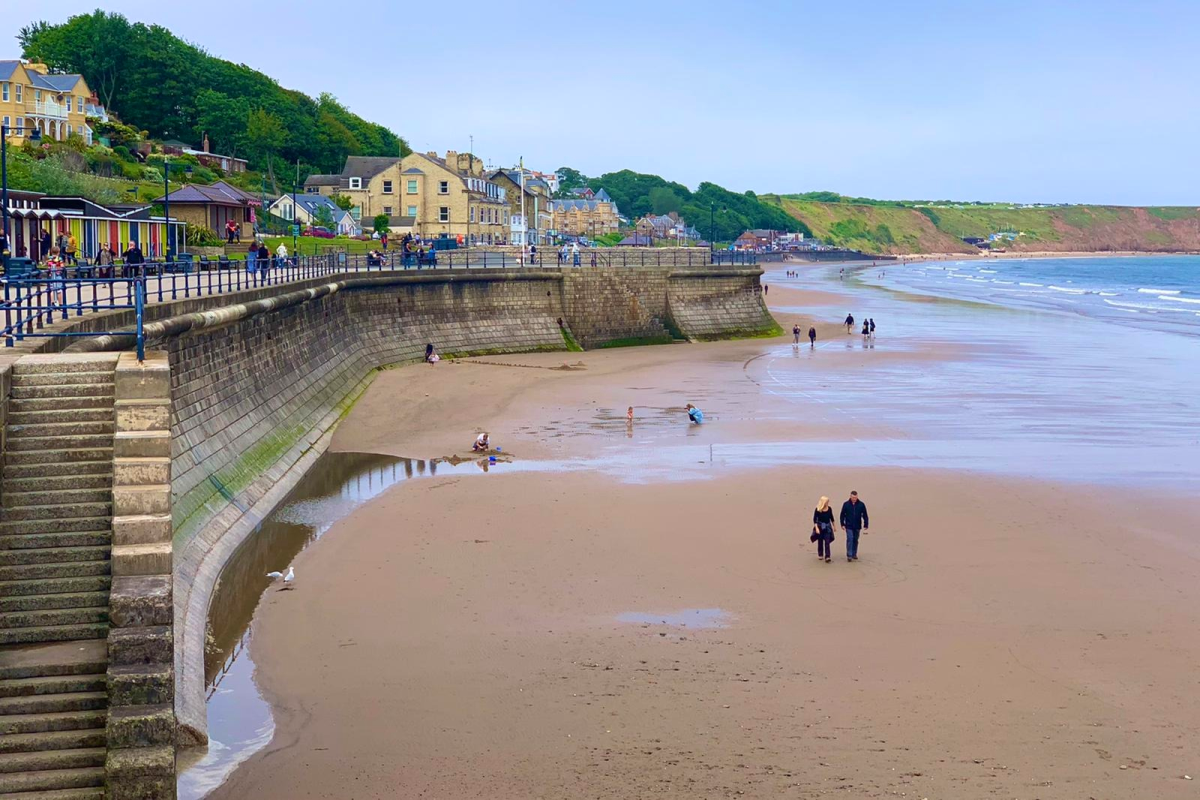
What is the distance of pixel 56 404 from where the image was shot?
40.4ft

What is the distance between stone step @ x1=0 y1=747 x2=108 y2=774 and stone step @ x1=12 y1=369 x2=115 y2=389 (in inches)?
171

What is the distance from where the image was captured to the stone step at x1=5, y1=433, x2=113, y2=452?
38.6 ft

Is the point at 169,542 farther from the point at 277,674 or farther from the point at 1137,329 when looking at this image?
the point at 1137,329

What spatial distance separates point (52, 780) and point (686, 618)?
8.36 meters

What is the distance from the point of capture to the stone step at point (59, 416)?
39.4ft

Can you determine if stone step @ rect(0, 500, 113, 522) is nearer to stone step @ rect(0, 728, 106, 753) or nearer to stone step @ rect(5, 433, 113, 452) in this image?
stone step @ rect(5, 433, 113, 452)

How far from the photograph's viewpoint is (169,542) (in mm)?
10969

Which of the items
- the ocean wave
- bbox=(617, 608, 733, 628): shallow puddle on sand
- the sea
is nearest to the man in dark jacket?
bbox=(617, 608, 733, 628): shallow puddle on sand

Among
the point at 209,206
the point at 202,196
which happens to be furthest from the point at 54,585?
the point at 209,206

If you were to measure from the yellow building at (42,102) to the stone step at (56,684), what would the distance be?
6443cm

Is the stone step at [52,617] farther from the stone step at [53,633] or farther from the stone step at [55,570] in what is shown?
the stone step at [55,570]

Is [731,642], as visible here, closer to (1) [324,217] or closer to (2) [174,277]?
(2) [174,277]

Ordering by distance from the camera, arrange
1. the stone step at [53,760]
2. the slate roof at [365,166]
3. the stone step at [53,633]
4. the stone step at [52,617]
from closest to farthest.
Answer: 1. the stone step at [53,760]
2. the stone step at [53,633]
3. the stone step at [52,617]
4. the slate roof at [365,166]

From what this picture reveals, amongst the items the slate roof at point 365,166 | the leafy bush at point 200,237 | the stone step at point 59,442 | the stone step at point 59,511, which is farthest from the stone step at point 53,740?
the slate roof at point 365,166
